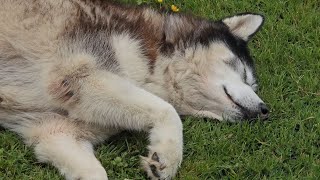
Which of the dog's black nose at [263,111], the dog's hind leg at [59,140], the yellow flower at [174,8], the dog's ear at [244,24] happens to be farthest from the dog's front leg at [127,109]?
the yellow flower at [174,8]

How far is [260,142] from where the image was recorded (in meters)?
5.70

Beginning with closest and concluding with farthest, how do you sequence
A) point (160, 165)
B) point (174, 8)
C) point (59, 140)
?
point (160, 165) < point (59, 140) < point (174, 8)

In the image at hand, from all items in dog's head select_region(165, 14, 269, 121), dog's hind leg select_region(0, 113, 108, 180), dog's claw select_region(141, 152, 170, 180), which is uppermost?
dog's head select_region(165, 14, 269, 121)

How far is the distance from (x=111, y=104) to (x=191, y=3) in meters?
2.28

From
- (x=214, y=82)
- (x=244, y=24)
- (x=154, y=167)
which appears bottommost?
(x=154, y=167)

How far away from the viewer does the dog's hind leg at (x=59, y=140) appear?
5.27m

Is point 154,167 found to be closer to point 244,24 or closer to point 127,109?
point 127,109

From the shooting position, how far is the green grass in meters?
5.33

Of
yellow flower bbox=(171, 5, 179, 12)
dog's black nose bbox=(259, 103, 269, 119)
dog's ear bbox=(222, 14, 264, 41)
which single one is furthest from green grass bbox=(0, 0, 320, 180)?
yellow flower bbox=(171, 5, 179, 12)

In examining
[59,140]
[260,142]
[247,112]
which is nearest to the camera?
[59,140]

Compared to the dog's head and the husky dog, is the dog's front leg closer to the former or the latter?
the husky dog

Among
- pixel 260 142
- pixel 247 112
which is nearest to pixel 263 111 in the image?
pixel 247 112

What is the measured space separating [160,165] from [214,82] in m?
1.07

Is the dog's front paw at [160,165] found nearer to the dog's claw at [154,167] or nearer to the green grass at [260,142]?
the dog's claw at [154,167]
